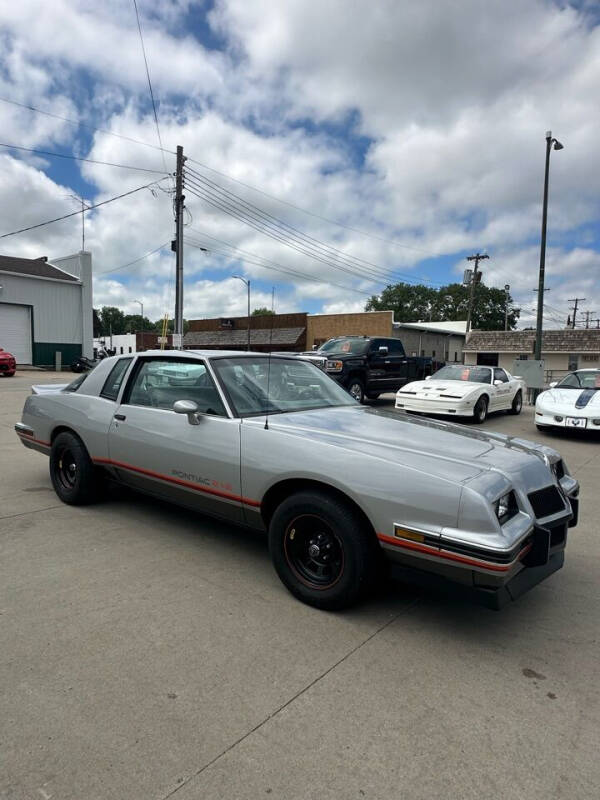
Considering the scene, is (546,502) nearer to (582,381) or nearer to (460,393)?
(460,393)

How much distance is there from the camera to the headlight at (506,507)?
8.25ft

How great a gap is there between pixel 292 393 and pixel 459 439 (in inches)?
53.2

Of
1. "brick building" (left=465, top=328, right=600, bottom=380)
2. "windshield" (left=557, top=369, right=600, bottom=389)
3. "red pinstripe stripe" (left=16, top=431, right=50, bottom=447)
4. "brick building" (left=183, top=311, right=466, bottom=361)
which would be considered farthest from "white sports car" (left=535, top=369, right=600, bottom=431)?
"brick building" (left=465, top=328, right=600, bottom=380)

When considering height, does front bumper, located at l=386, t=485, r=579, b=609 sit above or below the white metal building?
below

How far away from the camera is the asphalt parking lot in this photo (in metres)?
1.84

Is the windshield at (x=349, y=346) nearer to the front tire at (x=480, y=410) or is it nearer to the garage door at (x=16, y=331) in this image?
the front tire at (x=480, y=410)

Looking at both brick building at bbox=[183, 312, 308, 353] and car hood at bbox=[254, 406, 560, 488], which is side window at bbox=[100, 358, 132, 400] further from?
brick building at bbox=[183, 312, 308, 353]

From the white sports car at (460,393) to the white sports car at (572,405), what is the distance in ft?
4.40

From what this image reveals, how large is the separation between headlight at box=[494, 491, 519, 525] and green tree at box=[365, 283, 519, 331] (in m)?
82.5

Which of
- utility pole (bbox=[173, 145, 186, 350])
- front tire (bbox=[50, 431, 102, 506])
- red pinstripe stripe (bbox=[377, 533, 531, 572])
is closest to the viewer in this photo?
red pinstripe stripe (bbox=[377, 533, 531, 572])

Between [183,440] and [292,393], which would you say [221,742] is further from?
[292,393]

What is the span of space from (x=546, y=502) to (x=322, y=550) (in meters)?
1.31

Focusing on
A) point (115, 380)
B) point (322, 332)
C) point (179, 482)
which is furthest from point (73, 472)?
point (322, 332)

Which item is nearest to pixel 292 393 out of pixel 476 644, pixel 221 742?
pixel 476 644
